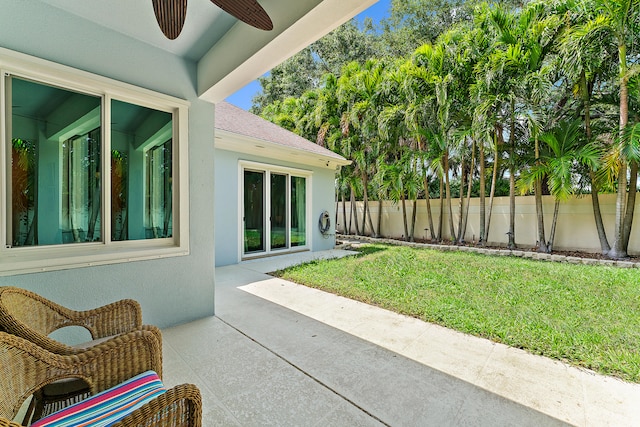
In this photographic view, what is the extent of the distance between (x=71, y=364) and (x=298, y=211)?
6.93 m

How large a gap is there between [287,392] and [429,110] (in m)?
8.74

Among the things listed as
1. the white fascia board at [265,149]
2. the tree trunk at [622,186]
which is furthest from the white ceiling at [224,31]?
the tree trunk at [622,186]

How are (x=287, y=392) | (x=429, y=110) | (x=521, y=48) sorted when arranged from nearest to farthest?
(x=287, y=392)
(x=521, y=48)
(x=429, y=110)

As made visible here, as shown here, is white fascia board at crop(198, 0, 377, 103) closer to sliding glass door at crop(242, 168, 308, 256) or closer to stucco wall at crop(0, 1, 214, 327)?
stucco wall at crop(0, 1, 214, 327)

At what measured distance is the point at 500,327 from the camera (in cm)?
325

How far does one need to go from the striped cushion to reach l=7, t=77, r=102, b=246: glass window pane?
1961mm

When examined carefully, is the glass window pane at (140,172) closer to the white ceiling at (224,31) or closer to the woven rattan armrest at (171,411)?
the white ceiling at (224,31)

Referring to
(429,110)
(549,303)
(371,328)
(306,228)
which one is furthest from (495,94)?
(371,328)

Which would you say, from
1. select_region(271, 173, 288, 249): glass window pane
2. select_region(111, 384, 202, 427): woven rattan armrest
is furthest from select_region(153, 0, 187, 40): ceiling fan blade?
select_region(271, 173, 288, 249): glass window pane

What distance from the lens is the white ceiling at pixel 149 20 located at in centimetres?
243

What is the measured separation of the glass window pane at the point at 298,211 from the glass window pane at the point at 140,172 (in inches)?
192

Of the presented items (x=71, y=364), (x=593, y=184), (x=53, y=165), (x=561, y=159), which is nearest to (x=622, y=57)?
(x=561, y=159)

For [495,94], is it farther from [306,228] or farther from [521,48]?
[306,228]

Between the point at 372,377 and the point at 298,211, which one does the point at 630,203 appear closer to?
the point at 372,377
